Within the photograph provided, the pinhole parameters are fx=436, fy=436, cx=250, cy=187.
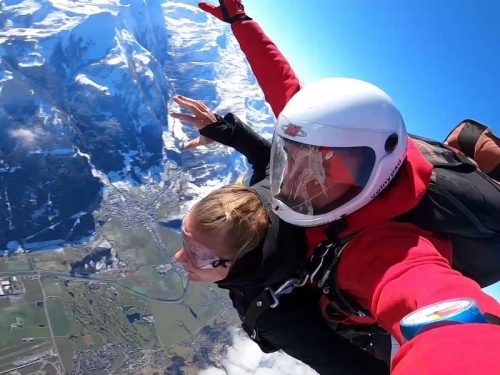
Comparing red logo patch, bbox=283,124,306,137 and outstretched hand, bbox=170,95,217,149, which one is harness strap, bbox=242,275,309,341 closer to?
red logo patch, bbox=283,124,306,137

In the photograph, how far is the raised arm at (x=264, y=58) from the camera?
3279 millimetres

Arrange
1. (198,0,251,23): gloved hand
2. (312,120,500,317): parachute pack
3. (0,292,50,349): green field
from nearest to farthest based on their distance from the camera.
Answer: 1. (312,120,500,317): parachute pack
2. (198,0,251,23): gloved hand
3. (0,292,50,349): green field

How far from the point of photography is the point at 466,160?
2.44 metres

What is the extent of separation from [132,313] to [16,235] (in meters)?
26.6

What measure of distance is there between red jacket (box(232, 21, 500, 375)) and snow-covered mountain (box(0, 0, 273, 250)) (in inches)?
3216

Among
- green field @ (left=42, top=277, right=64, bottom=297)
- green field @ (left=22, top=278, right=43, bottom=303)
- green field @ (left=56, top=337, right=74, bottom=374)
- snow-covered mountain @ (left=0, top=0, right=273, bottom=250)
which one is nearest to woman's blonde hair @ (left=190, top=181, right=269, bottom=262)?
green field @ (left=56, top=337, right=74, bottom=374)

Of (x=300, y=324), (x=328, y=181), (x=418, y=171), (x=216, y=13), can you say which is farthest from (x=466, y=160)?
(x=216, y=13)

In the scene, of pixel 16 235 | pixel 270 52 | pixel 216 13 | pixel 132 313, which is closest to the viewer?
pixel 270 52

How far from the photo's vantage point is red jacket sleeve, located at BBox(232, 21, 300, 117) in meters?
3.27

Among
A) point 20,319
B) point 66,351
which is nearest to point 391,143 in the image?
point 66,351

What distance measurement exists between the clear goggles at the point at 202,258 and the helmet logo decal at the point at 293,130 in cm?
80

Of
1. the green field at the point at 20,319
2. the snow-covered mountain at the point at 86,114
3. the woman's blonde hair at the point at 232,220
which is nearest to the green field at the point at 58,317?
the green field at the point at 20,319

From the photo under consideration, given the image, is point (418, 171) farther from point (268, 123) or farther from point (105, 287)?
point (268, 123)

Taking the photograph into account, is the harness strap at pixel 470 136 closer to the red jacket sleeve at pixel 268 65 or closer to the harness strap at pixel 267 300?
the red jacket sleeve at pixel 268 65
